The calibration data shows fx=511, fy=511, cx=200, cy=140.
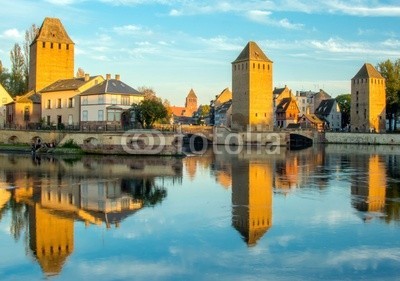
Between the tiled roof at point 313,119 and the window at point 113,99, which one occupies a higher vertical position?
the window at point 113,99

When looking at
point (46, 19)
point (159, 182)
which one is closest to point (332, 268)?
point (159, 182)

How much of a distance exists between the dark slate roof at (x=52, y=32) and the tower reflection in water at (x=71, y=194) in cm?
2285

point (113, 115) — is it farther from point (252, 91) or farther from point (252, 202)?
point (252, 91)

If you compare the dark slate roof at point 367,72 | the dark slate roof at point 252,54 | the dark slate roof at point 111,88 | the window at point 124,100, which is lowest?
the window at point 124,100

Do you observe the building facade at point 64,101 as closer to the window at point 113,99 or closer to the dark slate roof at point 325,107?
the window at point 113,99

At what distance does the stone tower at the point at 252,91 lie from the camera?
62.6 m

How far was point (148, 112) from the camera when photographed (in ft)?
126

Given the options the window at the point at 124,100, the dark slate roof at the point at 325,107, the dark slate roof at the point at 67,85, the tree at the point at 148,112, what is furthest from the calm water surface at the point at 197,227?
the dark slate roof at the point at 325,107

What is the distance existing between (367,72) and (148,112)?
42.7m

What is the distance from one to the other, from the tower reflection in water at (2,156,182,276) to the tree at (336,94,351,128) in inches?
2397

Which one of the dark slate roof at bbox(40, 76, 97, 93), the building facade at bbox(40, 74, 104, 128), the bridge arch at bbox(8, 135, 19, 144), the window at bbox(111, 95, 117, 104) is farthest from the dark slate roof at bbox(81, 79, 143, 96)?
the bridge arch at bbox(8, 135, 19, 144)

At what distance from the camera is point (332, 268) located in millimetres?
9953

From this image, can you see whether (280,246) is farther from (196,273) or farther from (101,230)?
(101,230)

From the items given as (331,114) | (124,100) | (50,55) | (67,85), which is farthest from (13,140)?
(331,114)
